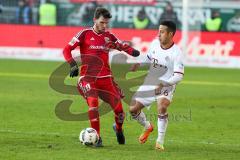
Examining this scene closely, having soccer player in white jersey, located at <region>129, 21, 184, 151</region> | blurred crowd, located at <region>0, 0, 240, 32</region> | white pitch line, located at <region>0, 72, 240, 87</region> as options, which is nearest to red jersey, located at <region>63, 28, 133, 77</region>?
soccer player in white jersey, located at <region>129, 21, 184, 151</region>

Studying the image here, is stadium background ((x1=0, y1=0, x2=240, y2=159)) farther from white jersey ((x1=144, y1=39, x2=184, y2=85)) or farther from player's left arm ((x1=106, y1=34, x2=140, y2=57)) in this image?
player's left arm ((x1=106, y1=34, x2=140, y2=57))

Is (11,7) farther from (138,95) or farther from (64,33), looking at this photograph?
(138,95)

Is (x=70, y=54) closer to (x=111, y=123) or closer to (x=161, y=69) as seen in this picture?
(x=161, y=69)

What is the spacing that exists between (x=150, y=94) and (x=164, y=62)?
714 millimetres

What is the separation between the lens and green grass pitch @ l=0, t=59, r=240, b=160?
41.9ft

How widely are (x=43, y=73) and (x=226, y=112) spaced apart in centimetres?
1193

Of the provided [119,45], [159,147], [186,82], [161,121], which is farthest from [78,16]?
[159,147]

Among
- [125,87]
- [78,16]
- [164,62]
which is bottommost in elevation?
[78,16]

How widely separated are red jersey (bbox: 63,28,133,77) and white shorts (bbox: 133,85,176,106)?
70cm

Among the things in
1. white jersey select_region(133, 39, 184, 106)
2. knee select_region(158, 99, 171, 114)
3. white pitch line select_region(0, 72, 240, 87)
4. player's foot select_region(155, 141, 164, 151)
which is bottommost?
white pitch line select_region(0, 72, 240, 87)

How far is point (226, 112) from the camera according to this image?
19906 millimetres

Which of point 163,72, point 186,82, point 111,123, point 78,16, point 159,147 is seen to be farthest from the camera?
point 78,16

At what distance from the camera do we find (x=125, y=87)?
23875 mm

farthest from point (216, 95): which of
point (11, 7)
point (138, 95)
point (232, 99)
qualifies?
point (11, 7)
